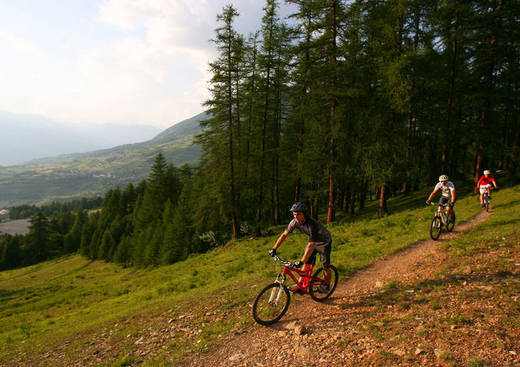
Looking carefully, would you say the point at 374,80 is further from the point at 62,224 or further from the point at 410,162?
the point at 62,224

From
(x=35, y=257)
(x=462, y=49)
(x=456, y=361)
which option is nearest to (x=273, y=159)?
(x=462, y=49)

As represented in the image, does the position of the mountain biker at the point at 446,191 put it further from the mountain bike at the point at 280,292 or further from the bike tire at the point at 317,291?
the mountain bike at the point at 280,292

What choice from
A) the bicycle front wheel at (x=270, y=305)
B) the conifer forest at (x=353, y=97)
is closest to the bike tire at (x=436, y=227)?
the conifer forest at (x=353, y=97)

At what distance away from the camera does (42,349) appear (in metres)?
9.88

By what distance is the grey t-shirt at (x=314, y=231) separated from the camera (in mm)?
6941

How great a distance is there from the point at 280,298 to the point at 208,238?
2303cm

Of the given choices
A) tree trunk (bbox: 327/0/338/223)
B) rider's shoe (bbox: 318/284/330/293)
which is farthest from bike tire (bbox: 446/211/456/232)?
rider's shoe (bbox: 318/284/330/293)

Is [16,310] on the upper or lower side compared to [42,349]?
lower

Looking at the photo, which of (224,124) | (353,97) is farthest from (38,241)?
(353,97)

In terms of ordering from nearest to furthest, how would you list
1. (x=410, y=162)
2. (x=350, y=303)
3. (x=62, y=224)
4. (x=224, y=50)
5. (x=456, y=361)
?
(x=456, y=361), (x=350, y=303), (x=410, y=162), (x=224, y=50), (x=62, y=224)

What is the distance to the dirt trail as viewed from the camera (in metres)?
5.49

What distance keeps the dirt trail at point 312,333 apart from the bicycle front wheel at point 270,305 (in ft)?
0.66

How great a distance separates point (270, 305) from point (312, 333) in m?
1.41

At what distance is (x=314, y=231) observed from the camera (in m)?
6.98
